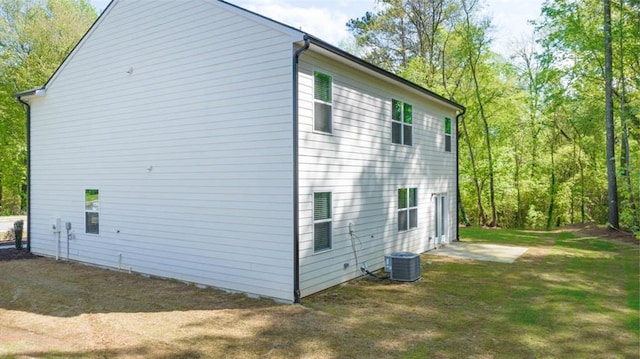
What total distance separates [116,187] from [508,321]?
867 cm

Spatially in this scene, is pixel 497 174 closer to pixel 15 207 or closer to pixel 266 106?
pixel 266 106

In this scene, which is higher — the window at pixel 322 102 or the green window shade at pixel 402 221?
the window at pixel 322 102

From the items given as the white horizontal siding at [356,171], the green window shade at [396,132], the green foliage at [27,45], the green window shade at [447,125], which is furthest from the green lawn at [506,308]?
A: the green foliage at [27,45]

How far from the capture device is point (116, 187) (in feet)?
31.3

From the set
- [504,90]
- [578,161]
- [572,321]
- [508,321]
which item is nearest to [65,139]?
[508,321]

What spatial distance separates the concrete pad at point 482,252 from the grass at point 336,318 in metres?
1.83

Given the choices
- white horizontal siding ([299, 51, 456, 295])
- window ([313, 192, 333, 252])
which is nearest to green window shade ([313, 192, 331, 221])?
window ([313, 192, 333, 252])

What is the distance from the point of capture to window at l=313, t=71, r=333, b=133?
751cm

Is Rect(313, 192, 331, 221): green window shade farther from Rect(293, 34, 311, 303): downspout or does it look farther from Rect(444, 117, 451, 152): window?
Rect(444, 117, 451, 152): window

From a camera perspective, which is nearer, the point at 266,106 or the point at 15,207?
the point at 266,106

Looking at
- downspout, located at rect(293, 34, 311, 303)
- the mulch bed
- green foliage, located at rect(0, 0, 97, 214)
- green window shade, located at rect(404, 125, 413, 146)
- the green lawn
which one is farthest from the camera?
green foliage, located at rect(0, 0, 97, 214)

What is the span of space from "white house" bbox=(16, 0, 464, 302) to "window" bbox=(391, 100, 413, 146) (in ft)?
0.20

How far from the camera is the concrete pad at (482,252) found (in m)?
11.4

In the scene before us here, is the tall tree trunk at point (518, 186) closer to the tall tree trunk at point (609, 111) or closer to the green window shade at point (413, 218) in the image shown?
the tall tree trunk at point (609, 111)
